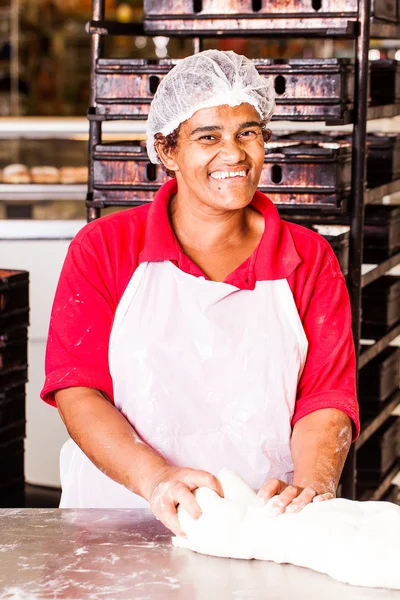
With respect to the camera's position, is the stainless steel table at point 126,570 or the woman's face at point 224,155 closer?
the stainless steel table at point 126,570

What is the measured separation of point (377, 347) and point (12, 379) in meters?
1.21

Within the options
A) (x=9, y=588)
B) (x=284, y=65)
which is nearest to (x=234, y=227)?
(x=284, y=65)

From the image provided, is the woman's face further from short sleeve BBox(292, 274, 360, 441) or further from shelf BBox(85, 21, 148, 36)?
shelf BBox(85, 21, 148, 36)

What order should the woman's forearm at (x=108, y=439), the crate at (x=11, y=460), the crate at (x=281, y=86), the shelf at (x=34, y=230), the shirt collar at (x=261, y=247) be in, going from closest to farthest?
the woman's forearm at (x=108, y=439) → the shirt collar at (x=261, y=247) → the crate at (x=281, y=86) → the crate at (x=11, y=460) → the shelf at (x=34, y=230)

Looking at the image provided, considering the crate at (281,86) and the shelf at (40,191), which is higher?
the crate at (281,86)

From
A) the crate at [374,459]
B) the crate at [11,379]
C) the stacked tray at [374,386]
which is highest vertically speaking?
the crate at [11,379]

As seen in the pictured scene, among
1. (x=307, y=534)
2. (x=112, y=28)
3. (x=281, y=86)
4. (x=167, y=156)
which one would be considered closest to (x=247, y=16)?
(x=281, y=86)

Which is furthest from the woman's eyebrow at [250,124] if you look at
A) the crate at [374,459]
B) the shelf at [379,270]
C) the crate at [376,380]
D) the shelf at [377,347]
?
the crate at [374,459]

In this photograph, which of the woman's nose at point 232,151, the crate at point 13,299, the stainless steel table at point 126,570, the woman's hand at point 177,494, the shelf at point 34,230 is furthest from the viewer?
the shelf at point 34,230

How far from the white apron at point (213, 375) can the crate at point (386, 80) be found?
1.47 meters

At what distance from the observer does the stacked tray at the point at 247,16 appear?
299cm

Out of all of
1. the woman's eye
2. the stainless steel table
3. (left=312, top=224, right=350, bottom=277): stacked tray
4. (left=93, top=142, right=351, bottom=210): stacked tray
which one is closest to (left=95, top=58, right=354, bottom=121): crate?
(left=93, top=142, right=351, bottom=210): stacked tray

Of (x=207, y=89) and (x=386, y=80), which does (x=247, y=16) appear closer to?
(x=386, y=80)

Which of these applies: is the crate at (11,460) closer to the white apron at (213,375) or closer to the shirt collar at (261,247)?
the white apron at (213,375)
